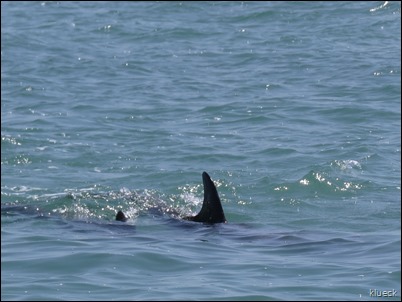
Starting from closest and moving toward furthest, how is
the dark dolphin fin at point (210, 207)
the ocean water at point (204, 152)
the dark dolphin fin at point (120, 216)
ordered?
1. the ocean water at point (204, 152)
2. the dark dolphin fin at point (210, 207)
3. the dark dolphin fin at point (120, 216)

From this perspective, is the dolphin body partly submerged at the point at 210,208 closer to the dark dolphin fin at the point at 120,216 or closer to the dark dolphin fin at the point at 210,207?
the dark dolphin fin at the point at 210,207

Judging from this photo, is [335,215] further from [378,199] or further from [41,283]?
[41,283]

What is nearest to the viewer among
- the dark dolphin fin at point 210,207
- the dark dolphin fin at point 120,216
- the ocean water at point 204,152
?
the ocean water at point 204,152

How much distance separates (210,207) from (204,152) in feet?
13.6

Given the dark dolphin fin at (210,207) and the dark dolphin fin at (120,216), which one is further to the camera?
the dark dolphin fin at (120,216)

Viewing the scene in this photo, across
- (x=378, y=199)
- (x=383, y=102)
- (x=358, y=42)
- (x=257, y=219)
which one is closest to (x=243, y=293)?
(x=257, y=219)

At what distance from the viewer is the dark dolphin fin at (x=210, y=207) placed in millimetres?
11711

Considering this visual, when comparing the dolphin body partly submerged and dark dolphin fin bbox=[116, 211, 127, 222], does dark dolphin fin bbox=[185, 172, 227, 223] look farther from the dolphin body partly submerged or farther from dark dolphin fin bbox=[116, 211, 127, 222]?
dark dolphin fin bbox=[116, 211, 127, 222]

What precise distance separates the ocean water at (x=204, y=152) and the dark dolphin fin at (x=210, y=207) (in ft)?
0.72

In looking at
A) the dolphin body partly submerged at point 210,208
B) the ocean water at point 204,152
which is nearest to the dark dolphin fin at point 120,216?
the ocean water at point 204,152

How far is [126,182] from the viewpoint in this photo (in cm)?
1466

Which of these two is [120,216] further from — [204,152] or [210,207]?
[204,152]

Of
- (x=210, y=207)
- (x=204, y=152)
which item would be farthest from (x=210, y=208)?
(x=204, y=152)

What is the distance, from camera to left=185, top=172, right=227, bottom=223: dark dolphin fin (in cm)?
1171
